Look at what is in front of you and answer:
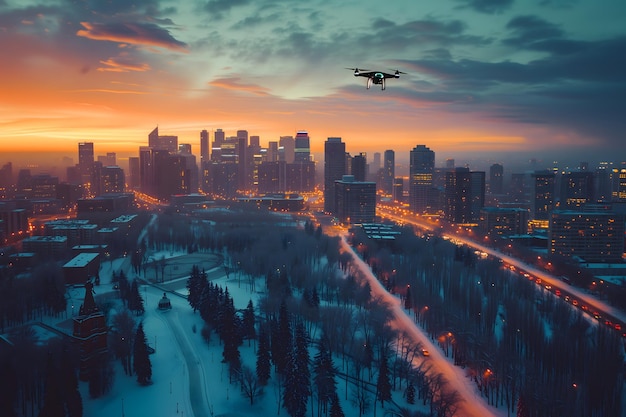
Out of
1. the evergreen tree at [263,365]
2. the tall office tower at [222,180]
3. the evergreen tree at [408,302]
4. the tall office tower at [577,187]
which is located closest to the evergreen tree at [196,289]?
the evergreen tree at [263,365]

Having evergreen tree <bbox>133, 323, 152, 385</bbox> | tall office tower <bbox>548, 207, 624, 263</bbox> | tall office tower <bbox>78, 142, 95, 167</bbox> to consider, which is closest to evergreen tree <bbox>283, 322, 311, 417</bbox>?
evergreen tree <bbox>133, 323, 152, 385</bbox>

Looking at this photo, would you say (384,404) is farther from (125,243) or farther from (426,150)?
(426,150)

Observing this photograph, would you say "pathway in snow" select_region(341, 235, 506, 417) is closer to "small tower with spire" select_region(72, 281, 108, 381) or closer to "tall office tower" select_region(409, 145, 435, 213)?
"small tower with spire" select_region(72, 281, 108, 381)

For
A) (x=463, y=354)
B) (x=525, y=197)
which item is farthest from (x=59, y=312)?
(x=525, y=197)

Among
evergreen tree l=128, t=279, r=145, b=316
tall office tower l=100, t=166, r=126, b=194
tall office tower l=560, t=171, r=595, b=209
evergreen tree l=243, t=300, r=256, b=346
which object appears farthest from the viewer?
tall office tower l=100, t=166, r=126, b=194

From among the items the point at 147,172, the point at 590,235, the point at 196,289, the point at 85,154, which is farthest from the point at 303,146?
the point at 196,289

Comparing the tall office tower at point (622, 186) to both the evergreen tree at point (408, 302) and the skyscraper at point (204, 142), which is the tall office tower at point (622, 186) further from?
the skyscraper at point (204, 142)
